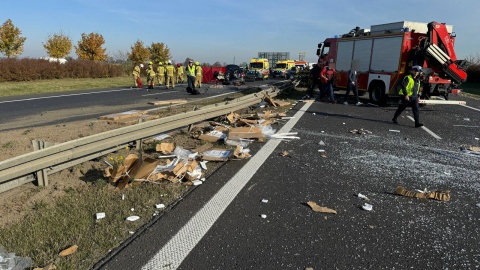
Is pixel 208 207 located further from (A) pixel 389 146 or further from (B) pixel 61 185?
(A) pixel 389 146

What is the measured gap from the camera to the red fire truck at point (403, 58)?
1237cm

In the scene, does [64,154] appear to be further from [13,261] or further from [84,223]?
[13,261]

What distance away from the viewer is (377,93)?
1434 cm

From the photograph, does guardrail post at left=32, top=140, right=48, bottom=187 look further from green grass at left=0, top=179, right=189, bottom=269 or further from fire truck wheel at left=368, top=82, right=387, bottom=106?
fire truck wheel at left=368, top=82, right=387, bottom=106

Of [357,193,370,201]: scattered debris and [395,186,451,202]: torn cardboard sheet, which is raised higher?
[395,186,451,202]: torn cardboard sheet

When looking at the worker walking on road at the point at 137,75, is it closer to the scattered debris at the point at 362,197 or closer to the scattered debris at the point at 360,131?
the scattered debris at the point at 360,131

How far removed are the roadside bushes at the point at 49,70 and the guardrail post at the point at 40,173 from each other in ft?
82.6

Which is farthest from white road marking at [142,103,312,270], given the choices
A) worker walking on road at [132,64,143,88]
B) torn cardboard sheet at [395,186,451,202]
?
worker walking on road at [132,64,143,88]

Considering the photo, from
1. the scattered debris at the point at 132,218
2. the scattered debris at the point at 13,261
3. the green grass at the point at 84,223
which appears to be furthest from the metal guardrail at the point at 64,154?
the scattered debris at the point at 132,218

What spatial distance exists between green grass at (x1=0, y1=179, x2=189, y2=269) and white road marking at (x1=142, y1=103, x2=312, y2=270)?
1.41 feet

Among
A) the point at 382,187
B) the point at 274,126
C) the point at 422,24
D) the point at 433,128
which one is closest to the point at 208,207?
the point at 382,187

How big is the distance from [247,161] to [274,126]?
318cm

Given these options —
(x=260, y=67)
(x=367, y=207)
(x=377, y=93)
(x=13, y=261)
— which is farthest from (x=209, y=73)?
(x=13, y=261)

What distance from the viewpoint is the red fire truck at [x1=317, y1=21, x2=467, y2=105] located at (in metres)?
12.4
